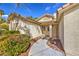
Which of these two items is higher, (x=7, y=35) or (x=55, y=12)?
(x=55, y=12)

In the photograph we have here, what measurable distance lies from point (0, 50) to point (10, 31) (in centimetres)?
18

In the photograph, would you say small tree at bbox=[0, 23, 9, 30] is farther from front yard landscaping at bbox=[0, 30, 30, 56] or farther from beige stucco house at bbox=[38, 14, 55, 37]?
beige stucco house at bbox=[38, 14, 55, 37]

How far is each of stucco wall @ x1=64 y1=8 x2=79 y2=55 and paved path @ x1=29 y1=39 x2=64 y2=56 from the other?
0.09 m

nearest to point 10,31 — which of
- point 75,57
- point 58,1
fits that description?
point 58,1

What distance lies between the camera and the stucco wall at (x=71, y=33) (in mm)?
1398

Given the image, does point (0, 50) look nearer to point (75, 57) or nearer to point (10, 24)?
point (10, 24)

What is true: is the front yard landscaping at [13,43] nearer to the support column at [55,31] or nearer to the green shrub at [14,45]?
the green shrub at [14,45]

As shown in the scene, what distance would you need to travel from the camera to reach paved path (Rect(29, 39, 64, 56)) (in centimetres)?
141

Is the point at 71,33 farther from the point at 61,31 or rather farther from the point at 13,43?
the point at 13,43

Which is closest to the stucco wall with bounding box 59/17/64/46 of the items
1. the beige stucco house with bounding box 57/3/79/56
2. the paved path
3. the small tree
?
the beige stucco house with bounding box 57/3/79/56

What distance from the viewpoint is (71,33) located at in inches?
55.7

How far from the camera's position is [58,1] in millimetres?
1417

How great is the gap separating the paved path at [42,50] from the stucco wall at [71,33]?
86 millimetres

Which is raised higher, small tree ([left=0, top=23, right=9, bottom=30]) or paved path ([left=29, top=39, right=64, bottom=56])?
small tree ([left=0, top=23, right=9, bottom=30])
